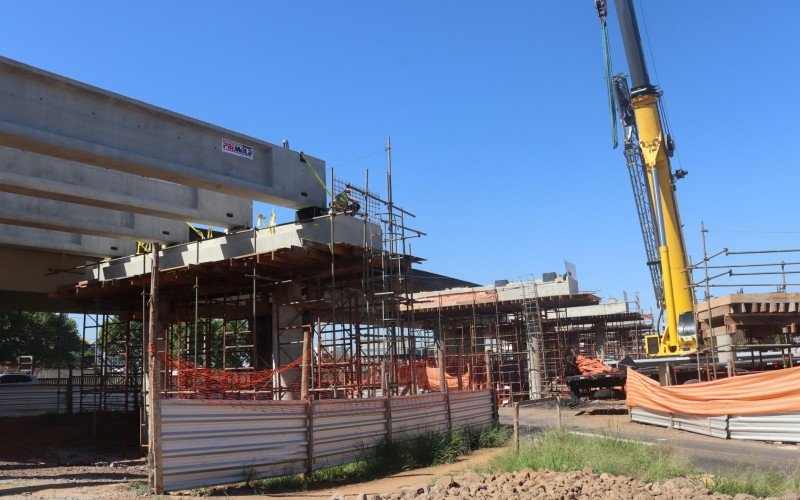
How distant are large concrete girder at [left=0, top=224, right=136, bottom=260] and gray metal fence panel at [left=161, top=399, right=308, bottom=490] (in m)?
15.5

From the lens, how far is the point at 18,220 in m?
20.7

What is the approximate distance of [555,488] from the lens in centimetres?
923

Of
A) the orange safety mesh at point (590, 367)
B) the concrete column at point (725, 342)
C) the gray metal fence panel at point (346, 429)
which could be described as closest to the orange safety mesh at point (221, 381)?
the gray metal fence panel at point (346, 429)

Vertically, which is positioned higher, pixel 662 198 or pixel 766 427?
pixel 662 198

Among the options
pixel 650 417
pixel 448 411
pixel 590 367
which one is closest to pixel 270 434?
pixel 448 411

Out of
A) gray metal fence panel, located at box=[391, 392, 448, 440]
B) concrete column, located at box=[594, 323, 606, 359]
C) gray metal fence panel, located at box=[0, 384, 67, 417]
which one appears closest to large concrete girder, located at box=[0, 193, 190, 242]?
gray metal fence panel, located at box=[0, 384, 67, 417]

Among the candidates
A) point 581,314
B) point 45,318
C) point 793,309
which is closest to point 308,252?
point 793,309

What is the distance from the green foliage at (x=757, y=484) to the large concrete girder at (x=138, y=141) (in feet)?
42.0

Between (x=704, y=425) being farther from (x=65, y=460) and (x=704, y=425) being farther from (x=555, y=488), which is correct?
(x=65, y=460)

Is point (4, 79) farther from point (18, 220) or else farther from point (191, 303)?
point (191, 303)

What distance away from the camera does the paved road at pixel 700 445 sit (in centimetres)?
1212

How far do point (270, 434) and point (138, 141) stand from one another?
8.03m

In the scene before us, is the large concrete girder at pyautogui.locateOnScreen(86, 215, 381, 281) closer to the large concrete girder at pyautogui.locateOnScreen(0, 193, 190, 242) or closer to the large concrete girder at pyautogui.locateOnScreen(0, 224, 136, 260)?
the large concrete girder at pyautogui.locateOnScreen(0, 193, 190, 242)

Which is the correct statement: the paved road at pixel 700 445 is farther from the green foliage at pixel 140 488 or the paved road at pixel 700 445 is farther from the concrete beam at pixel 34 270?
the concrete beam at pixel 34 270
